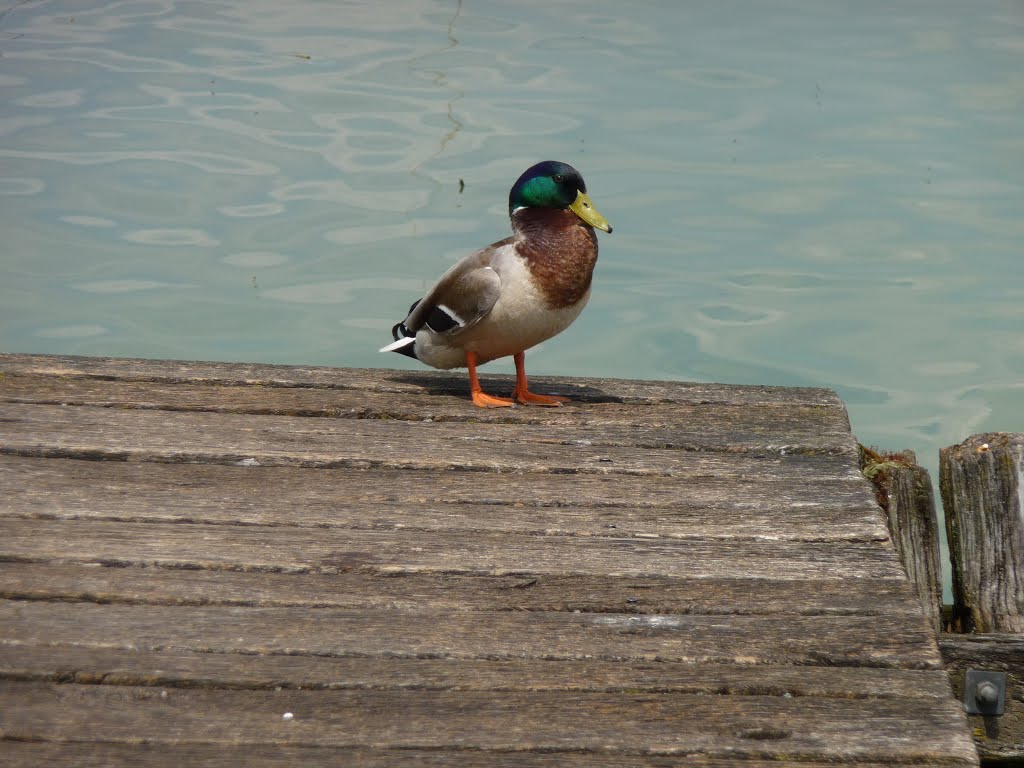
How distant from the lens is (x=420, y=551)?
8.68ft

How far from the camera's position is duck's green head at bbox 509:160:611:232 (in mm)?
3695

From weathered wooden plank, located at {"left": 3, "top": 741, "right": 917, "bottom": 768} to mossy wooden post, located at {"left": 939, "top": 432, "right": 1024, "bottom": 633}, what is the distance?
1396 mm

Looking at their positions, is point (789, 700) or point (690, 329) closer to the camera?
point (789, 700)

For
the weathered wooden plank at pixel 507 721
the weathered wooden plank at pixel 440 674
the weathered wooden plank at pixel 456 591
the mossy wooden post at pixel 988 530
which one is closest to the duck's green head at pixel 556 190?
the mossy wooden post at pixel 988 530

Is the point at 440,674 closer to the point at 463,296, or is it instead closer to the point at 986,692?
the point at 986,692

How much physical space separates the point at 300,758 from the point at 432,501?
1072 millimetres

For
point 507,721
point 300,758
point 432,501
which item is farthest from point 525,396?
point 300,758

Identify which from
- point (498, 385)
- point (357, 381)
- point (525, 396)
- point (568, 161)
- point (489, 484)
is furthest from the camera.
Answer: point (568, 161)

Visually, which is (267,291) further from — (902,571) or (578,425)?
(902,571)

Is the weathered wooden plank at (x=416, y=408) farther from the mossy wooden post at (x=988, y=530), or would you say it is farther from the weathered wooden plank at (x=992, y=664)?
the weathered wooden plank at (x=992, y=664)

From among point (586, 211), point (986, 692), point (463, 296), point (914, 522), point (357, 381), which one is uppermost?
point (586, 211)

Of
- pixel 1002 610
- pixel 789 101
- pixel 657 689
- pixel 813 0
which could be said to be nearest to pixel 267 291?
pixel 789 101

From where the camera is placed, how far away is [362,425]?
139 inches

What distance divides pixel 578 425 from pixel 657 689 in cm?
153
